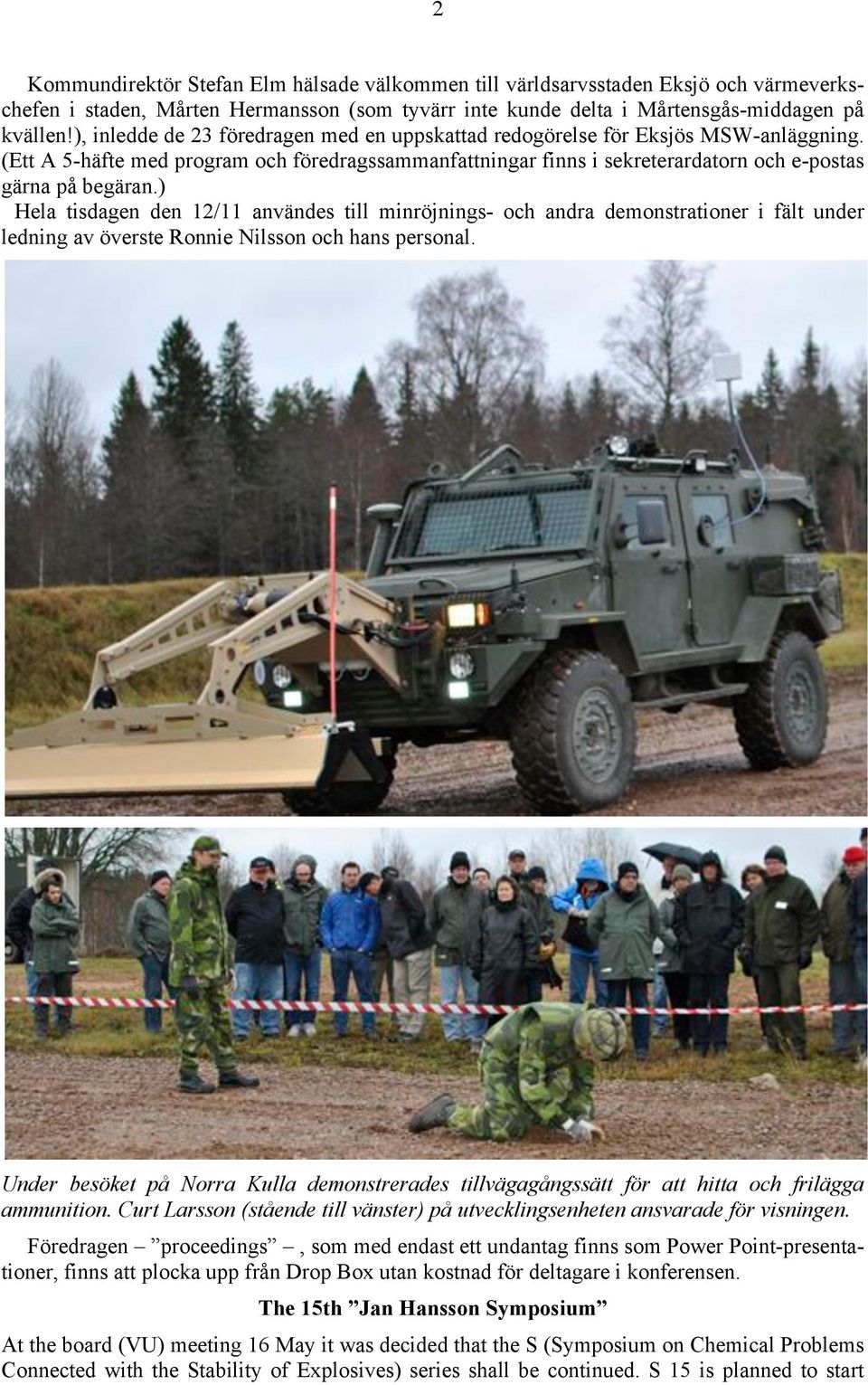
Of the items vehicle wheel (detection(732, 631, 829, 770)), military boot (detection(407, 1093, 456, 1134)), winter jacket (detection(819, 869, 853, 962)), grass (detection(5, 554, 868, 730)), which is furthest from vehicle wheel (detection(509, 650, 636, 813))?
grass (detection(5, 554, 868, 730))

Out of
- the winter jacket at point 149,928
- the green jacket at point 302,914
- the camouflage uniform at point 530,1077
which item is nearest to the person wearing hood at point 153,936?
the winter jacket at point 149,928

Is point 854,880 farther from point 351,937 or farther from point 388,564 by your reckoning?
point 388,564

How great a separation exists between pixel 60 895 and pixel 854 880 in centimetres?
383

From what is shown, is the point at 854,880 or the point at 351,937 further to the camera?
the point at 351,937

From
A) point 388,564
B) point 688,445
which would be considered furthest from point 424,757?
point 688,445

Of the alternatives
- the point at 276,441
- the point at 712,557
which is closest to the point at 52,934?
the point at 712,557

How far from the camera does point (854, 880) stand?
7.27 m

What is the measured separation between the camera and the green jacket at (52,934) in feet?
27.3

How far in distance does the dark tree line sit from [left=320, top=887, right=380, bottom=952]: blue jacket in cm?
879

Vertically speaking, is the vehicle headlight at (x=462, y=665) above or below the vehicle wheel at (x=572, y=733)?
above

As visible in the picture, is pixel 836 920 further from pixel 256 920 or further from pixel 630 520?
pixel 256 920

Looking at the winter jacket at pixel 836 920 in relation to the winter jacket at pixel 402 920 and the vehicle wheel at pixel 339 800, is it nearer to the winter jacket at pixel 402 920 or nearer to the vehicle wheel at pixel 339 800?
the winter jacket at pixel 402 920

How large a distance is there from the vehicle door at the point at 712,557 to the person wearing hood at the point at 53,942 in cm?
361

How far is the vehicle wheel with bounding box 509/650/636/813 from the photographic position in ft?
25.2
